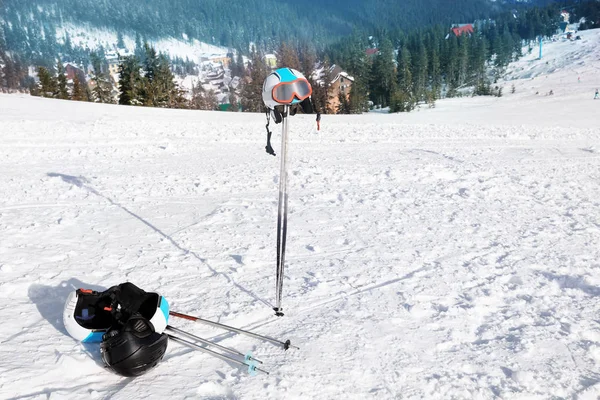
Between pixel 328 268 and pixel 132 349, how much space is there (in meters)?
2.68

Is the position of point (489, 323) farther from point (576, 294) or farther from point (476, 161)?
point (476, 161)

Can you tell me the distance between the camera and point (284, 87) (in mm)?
3547

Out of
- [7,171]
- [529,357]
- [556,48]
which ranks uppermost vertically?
[556,48]

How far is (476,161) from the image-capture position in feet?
36.1

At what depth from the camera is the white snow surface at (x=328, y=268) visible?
321cm

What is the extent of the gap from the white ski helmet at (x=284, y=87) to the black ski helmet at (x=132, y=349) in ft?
6.95

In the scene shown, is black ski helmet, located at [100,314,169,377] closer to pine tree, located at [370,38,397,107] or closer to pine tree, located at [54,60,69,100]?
pine tree, located at [54,60,69,100]

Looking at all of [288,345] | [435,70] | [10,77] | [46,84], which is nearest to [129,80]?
[46,84]

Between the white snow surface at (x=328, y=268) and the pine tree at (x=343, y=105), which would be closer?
the white snow surface at (x=328, y=268)

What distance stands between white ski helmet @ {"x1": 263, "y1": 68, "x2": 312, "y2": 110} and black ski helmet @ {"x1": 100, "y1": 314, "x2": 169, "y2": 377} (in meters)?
2.12

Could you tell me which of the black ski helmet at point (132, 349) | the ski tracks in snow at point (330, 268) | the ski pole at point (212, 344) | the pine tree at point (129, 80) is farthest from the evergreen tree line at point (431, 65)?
the black ski helmet at point (132, 349)

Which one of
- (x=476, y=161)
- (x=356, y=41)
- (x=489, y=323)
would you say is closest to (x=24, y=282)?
(x=489, y=323)

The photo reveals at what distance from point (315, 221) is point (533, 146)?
32.5ft

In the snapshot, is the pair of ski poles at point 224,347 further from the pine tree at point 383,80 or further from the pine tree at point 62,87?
the pine tree at point 383,80
